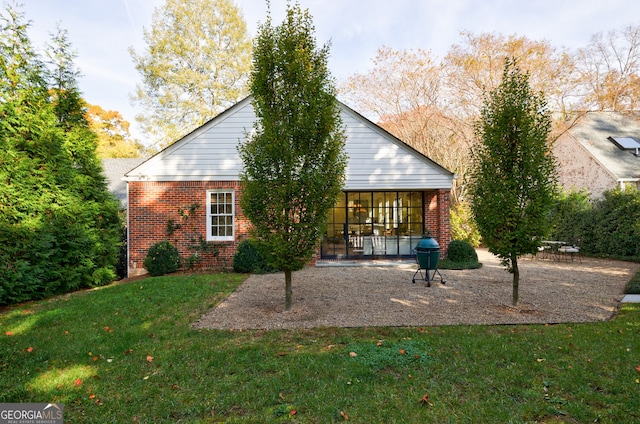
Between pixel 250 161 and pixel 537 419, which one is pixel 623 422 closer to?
pixel 537 419

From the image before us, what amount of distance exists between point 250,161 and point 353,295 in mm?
3761

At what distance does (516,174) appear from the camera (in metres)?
6.04

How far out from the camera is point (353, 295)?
7641 mm

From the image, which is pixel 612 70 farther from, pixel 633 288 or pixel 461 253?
pixel 633 288

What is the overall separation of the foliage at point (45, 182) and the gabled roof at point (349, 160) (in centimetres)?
229

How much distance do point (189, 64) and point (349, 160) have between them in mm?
16571

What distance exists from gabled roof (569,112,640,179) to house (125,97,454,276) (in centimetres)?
1153

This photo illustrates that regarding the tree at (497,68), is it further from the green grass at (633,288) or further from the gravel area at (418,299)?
the green grass at (633,288)

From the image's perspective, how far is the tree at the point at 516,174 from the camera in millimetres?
5973

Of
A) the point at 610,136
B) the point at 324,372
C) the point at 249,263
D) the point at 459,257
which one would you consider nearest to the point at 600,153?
the point at 610,136

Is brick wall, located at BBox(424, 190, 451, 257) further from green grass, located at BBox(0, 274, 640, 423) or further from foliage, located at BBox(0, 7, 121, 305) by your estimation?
foliage, located at BBox(0, 7, 121, 305)

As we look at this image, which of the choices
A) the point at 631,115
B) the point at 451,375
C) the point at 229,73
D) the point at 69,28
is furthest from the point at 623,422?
the point at 229,73

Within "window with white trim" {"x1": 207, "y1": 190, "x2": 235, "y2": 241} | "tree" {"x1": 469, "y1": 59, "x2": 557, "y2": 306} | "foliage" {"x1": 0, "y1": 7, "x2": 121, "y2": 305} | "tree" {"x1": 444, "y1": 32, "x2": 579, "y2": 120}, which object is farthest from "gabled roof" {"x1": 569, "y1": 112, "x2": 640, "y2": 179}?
"foliage" {"x1": 0, "y1": 7, "x2": 121, "y2": 305}

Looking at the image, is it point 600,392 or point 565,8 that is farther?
point 565,8
